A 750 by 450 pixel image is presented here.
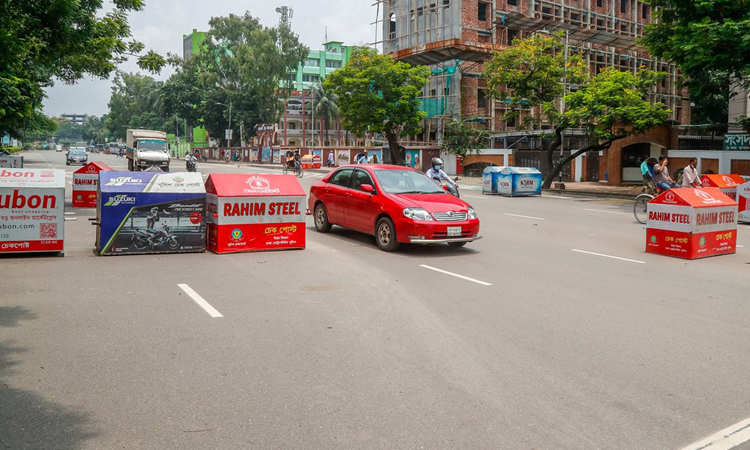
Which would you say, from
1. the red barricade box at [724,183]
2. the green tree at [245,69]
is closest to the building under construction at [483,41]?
the green tree at [245,69]

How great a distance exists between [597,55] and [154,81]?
3724 inches

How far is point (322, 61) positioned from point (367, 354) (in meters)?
113

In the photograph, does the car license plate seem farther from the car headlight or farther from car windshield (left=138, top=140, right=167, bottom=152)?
car windshield (left=138, top=140, right=167, bottom=152)

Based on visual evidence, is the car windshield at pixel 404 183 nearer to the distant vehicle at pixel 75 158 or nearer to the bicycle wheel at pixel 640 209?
the bicycle wheel at pixel 640 209

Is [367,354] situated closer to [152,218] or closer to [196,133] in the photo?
[152,218]

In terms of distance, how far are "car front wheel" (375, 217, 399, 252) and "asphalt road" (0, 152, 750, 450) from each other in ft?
3.48

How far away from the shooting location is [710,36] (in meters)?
20.9

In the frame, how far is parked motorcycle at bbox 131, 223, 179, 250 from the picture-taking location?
1097cm

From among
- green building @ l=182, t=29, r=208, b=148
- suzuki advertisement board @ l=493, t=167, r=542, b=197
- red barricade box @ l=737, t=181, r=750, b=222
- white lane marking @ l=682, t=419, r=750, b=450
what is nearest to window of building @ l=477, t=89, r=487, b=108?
suzuki advertisement board @ l=493, t=167, r=542, b=197

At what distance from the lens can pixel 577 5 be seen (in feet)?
205

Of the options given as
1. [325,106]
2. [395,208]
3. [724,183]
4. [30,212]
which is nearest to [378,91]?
[724,183]

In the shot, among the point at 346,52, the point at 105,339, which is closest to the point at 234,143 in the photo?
the point at 346,52

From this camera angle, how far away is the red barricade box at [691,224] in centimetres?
1155

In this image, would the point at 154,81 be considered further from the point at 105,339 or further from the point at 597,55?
the point at 105,339
